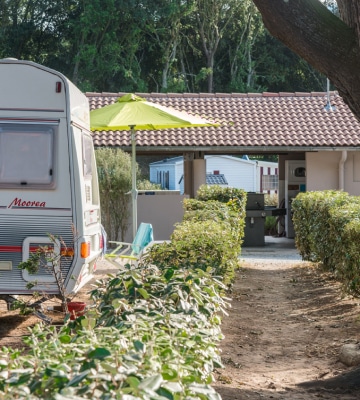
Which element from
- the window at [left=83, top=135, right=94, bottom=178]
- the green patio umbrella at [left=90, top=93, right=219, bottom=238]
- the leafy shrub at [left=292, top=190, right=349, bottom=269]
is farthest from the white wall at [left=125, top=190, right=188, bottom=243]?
the window at [left=83, top=135, right=94, bottom=178]

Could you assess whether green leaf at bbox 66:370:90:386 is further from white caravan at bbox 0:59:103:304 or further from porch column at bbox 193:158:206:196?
porch column at bbox 193:158:206:196

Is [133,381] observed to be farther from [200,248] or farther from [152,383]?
[200,248]

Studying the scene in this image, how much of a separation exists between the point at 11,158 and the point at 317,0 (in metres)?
4.18

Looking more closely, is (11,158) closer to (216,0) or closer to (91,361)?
(91,361)

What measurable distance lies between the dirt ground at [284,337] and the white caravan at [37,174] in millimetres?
976

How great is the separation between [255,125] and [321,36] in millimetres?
17759

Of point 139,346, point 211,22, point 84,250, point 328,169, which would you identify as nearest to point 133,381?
point 139,346

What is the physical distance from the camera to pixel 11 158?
967 centimetres

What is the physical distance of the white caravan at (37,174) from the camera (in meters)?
9.54

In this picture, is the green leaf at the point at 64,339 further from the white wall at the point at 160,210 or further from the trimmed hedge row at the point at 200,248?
the white wall at the point at 160,210

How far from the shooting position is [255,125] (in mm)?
24531

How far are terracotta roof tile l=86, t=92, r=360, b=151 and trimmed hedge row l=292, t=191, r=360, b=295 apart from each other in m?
5.27

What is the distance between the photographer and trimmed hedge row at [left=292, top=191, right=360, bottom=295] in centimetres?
1044

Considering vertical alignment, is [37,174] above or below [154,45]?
below
